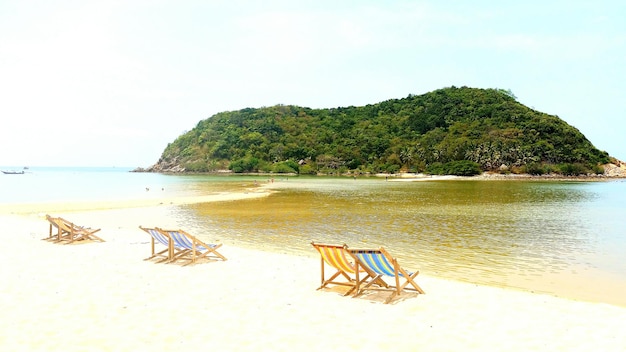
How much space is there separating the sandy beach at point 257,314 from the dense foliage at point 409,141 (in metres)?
117

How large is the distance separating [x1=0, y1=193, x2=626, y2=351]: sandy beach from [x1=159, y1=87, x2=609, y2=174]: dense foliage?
11711cm

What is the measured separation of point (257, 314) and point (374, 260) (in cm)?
214

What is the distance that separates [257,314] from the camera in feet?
21.7

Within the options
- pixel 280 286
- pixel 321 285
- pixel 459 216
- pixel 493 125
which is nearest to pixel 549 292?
pixel 321 285

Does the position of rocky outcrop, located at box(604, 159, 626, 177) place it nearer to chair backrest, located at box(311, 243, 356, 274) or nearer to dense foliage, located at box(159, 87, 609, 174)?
dense foliage, located at box(159, 87, 609, 174)

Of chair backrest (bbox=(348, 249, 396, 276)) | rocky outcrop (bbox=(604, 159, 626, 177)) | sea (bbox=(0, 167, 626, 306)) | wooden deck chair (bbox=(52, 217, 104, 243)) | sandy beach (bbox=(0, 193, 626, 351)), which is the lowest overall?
sea (bbox=(0, 167, 626, 306))

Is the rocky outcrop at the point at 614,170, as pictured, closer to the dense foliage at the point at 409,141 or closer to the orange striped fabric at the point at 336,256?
the dense foliage at the point at 409,141

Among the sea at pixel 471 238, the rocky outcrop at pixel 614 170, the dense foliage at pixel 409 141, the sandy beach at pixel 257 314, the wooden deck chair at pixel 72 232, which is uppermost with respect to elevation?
the dense foliage at pixel 409 141

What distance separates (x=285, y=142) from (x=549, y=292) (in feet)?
557

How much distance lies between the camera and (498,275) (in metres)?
10.4

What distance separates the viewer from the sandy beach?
17.9 ft

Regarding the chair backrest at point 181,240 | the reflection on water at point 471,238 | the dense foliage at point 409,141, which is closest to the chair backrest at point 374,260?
the reflection on water at point 471,238

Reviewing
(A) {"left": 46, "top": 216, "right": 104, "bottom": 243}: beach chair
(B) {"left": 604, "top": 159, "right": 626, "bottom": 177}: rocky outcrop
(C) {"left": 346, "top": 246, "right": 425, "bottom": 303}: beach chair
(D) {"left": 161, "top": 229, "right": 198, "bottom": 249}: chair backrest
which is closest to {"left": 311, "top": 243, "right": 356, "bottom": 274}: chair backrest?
(C) {"left": 346, "top": 246, "right": 425, "bottom": 303}: beach chair

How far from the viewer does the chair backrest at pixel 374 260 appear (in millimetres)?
7243
